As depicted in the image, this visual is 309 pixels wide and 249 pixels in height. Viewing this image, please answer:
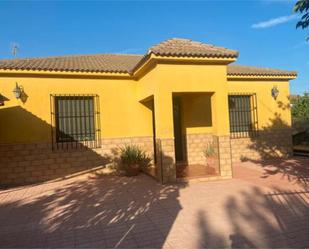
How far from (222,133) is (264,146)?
4.92 meters

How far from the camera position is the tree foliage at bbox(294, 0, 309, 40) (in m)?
4.11

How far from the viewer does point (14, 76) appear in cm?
939

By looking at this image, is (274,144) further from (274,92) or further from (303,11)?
(303,11)

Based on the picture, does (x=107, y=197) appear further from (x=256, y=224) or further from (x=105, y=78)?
(x=105, y=78)

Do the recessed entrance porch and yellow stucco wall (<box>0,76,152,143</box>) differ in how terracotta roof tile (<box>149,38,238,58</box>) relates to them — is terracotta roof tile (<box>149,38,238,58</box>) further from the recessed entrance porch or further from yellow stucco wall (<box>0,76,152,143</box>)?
yellow stucco wall (<box>0,76,152,143</box>)

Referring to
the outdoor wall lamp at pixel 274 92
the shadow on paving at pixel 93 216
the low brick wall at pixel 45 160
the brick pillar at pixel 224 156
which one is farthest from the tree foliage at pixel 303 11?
the outdoor wall lamp at pixel 274 92

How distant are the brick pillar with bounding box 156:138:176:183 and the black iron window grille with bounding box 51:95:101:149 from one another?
308cm

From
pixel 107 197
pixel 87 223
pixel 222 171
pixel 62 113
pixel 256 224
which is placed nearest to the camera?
pixel 256 224

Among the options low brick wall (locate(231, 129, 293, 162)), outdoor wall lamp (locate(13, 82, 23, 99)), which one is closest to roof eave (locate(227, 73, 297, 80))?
low brick wall (locate(231, 129, 293, 162))

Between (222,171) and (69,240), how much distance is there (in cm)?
559

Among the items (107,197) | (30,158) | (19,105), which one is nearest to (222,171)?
(107,197)

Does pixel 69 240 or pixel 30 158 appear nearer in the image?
pixel 69 240

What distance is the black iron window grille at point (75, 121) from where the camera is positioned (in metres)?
9.94

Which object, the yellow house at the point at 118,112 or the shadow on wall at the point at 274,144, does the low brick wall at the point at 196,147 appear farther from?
the shadow on wall at the point at 274,144
